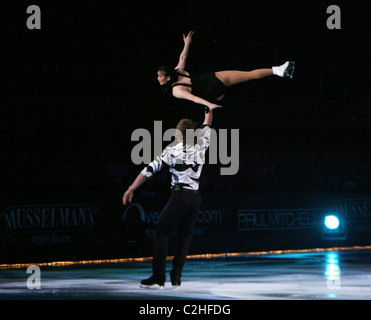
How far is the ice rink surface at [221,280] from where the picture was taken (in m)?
9.09

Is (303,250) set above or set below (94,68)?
below

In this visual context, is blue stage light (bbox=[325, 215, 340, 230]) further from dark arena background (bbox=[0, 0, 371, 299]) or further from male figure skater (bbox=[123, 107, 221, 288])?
male figure skater (bbox=[123, 107, 221, 288])

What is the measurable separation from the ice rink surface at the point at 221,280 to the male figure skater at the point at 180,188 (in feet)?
1.57

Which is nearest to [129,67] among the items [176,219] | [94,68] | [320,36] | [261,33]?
[94,68]

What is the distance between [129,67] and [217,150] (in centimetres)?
335

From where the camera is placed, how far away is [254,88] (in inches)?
933

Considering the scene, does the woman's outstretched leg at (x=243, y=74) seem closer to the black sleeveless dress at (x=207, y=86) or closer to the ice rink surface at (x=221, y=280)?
the black sleeveless dress at (x=207, y=86)

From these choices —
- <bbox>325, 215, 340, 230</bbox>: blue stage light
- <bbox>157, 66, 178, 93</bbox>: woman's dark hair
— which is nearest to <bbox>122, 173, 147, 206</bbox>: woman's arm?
<bbox>157, 66, 178, 93</bbox>: woman's dark hair

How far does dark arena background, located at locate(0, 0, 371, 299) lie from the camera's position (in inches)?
591

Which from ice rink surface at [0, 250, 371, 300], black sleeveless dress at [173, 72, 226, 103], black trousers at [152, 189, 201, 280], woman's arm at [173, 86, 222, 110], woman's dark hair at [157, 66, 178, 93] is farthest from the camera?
black sleeveless dress at [173, 72, 226, 103]

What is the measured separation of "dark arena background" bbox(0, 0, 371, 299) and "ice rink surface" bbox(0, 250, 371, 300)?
0.98ft

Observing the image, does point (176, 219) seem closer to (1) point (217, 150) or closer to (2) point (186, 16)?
(1) point (217, 150)

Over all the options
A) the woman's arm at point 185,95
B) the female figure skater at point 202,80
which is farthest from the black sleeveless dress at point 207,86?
the woman's arm at point 185,95

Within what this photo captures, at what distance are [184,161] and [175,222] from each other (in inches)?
29.8
